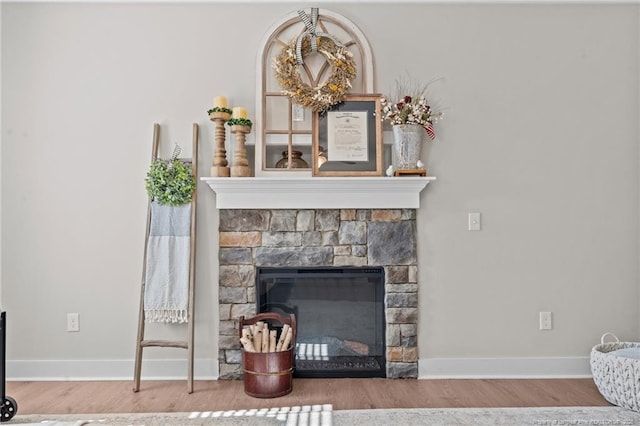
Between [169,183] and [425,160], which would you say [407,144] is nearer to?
[425,160]

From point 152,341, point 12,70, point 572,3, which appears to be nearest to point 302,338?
point 152,341

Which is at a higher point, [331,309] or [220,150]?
[220,150]

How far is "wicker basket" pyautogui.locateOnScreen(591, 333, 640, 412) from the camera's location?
2631mm

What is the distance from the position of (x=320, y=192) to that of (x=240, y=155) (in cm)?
57

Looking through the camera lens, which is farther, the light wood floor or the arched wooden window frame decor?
the arched wooden window frame decor

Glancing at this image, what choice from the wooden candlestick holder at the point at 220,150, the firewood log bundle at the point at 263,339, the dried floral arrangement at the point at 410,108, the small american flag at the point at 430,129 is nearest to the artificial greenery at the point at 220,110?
the wooden candlestick holder at the point at 220,150

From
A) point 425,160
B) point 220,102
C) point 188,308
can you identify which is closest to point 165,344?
point 188,308

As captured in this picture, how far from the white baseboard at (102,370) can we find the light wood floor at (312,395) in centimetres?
7

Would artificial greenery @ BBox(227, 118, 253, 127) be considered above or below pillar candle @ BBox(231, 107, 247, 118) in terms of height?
below

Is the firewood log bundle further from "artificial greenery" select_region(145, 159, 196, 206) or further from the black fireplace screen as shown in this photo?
"artificial greenery" select_region(145, 159, 196, 206)

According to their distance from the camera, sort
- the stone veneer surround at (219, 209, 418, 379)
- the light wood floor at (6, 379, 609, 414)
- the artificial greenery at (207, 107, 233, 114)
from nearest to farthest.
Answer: the light wood floor at (6, 379, 609, 414) → the artificial greenery at (207, 107, 233, 114) → the stone veneer surround at (219, 209, 418, 379)

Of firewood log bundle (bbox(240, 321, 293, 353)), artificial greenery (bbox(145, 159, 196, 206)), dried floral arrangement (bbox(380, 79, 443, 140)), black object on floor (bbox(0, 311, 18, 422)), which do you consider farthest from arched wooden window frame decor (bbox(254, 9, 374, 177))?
black object on floor (bbox(0, 311, 18, 422))

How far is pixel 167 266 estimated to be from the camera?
322 centimetres

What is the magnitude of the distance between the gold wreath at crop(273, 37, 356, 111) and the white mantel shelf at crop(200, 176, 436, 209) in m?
0.52
